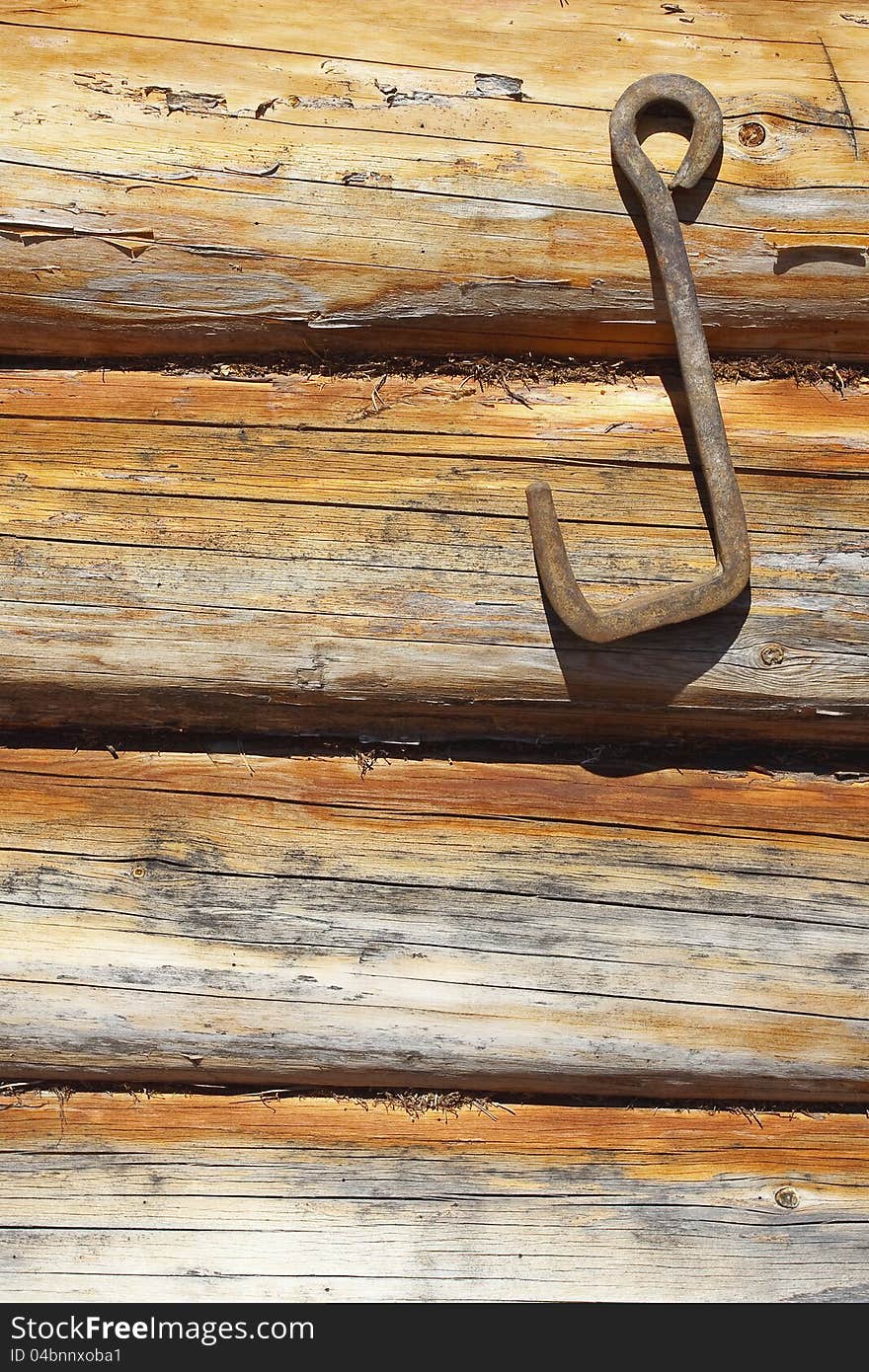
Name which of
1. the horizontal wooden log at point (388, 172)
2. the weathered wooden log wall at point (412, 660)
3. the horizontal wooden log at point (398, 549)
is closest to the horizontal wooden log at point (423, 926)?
the weathered wooden log wall at point (412, 660)

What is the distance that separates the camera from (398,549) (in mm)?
1300

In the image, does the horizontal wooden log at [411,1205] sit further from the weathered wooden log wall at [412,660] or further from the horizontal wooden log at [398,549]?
the horizontal wooden log at [398,549]

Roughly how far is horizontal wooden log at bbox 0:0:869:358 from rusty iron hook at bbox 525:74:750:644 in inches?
2.3

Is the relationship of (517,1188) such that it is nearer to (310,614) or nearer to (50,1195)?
(50,1195)

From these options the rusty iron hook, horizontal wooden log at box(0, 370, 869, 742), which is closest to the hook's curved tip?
the rusty iron hook

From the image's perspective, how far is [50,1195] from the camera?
1344 mm

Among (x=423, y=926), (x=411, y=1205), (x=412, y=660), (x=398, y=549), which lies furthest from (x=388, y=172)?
(x=411, y=1205)

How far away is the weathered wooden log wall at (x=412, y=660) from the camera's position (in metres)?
1.27

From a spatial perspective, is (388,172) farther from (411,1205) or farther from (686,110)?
(411,1205)

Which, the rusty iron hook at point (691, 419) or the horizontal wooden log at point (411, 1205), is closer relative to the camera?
the rusty iron hook at point (691, 419)

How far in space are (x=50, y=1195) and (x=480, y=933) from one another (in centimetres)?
78

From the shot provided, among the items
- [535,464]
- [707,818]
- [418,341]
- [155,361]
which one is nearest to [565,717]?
[707,818]

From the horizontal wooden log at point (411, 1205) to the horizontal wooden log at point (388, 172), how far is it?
4.06ft

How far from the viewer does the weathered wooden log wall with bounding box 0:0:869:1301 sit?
1.27 meters
